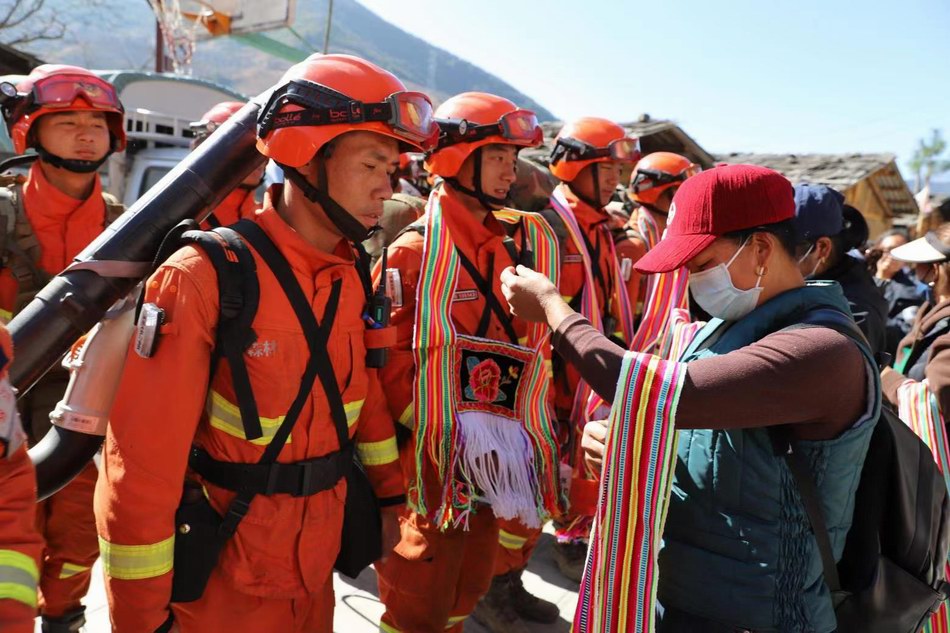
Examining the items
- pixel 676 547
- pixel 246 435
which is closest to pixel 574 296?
pixel 676 547

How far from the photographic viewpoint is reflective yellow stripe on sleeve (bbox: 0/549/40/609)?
4.14 ft

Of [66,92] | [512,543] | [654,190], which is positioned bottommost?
[512,543]

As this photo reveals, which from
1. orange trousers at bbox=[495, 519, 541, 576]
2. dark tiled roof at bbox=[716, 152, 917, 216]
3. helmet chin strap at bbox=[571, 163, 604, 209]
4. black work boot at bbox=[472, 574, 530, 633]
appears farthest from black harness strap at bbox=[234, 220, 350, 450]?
dark tiled roof at bbox=[716, 152, 917, 216]

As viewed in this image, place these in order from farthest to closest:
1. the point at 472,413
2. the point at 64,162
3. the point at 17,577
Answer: the point at 64,162 < the point at 472,413 < the point at 17,577

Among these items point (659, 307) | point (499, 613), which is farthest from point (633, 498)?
point (659, 307)

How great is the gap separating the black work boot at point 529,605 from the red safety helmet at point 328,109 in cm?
288

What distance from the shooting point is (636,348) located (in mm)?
4258

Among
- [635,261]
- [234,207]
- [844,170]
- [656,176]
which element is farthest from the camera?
[844,170]

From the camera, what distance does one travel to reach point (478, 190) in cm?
340

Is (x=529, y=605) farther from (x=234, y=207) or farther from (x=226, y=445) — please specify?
(x=234, y=207)

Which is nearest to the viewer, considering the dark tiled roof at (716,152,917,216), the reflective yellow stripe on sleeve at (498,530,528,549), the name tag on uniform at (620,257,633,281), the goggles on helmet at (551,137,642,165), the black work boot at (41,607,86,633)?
the black work boot at (41,607,86,633)

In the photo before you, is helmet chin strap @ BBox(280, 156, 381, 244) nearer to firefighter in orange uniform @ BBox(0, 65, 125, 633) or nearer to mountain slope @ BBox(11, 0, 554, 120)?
firefighter in orange uniform @ BBox(0, 65, 125, 633)

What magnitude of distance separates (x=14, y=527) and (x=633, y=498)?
1418 millimetres

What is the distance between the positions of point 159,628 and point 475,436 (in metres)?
1.45
